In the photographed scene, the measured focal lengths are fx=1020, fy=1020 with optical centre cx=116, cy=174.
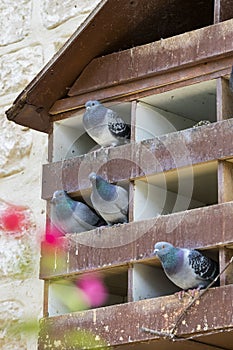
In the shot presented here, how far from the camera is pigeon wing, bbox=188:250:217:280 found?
173cm

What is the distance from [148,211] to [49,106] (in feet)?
1.10

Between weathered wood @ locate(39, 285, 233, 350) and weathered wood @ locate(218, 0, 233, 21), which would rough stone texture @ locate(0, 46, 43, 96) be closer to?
weathered wood @ locate(218, 0, 233, 21)

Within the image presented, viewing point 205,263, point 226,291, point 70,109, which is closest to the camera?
point 226,291

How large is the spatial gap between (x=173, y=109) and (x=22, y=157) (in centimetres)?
69

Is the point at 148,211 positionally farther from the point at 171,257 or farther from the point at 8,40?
the point at 8,40

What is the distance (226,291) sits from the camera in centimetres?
164

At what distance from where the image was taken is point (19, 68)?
2678 mm

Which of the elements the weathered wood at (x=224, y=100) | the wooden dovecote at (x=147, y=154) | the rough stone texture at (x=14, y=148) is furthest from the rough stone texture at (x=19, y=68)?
the weathered wood at (x=224, y=100)

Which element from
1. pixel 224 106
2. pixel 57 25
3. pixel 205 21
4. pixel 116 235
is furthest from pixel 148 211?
pixel 57 25

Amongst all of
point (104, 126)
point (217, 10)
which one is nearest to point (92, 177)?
point (104, 126)

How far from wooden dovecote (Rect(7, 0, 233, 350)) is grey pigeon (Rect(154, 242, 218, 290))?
0.09 feet

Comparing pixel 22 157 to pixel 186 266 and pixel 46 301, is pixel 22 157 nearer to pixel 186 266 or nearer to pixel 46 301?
pixel 46 301

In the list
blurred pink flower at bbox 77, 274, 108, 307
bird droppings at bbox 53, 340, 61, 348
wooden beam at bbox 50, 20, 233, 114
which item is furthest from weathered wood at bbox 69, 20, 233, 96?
bird droppings at bbox 53, 340, 61, 348

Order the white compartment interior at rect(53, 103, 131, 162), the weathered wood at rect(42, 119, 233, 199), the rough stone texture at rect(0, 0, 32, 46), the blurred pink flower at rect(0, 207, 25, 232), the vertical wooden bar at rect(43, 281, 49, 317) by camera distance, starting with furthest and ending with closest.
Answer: the rough stone texture at rect(0, 0, 32, 46) → the blurred pink flower at rect(0, 207, 25, 232) → the white compartment interior at rect(53, 103, 131, 162) → the vertical wooden bar at rect(43, 281, 49, 317) → the weathered wood at rect(42, 119, 233, 199)
